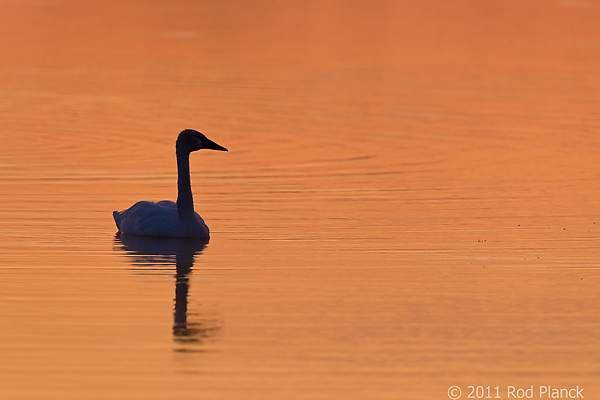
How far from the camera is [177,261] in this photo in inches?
582

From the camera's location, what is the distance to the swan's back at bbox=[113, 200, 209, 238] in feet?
53.1

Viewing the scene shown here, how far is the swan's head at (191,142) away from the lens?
55.9 ft

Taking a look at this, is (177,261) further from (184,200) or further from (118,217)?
(118,217)

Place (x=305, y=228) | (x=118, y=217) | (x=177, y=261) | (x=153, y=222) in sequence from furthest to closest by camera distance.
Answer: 1. (x=118, y=217)
2. (x=305, y=228)
3. (x=153, y=222)
4. (x=177, y=261)

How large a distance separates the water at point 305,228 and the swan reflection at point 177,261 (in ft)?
0.14

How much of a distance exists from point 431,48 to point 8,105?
16.8 meters

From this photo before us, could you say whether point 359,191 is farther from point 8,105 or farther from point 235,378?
point 8,105

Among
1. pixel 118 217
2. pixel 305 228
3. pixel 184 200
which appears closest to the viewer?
pixel 184 200

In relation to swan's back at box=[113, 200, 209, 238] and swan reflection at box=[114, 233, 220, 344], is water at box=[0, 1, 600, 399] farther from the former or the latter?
swan's back at box=[113, 200, 209, 238]

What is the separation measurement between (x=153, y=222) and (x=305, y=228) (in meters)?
1.78

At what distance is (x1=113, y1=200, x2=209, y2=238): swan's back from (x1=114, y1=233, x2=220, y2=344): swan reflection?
0.08m

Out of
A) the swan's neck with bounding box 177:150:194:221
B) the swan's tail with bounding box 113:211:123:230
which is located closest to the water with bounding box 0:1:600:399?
the swan's tail with bounding box 113:211:123:230

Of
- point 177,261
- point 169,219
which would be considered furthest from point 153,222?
point 177,261

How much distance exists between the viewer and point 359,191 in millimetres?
19516
